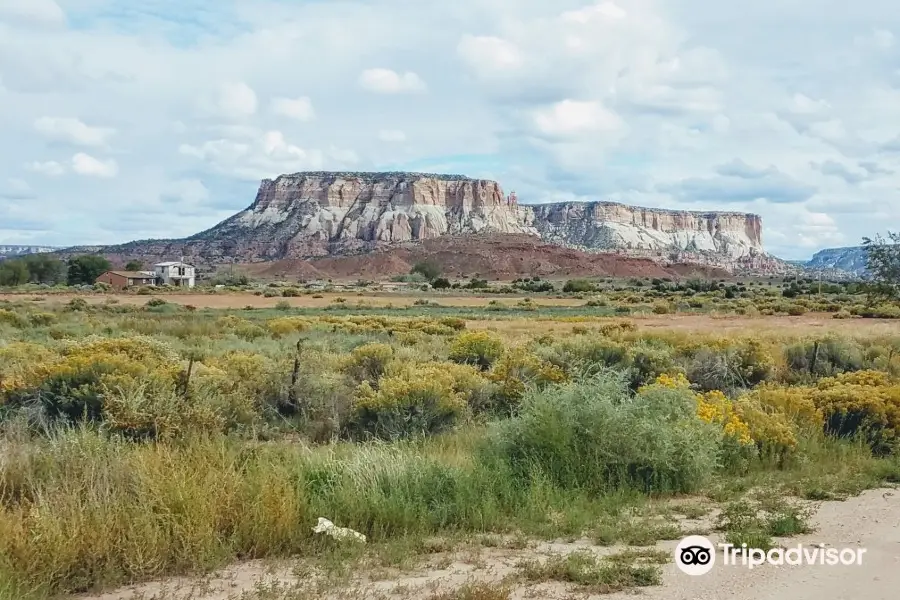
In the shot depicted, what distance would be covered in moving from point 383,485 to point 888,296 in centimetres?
1897

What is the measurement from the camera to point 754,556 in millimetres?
6883

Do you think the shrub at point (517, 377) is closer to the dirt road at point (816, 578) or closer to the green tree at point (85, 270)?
the dirt road at point (816, 578)

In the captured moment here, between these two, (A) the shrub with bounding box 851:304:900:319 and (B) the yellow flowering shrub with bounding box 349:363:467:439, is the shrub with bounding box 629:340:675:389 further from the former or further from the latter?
(A) the shrub with bounding box 851:304:900:319

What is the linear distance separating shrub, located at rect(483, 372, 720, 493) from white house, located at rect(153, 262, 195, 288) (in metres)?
102

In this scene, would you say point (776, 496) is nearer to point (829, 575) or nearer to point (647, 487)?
point (647, 487)

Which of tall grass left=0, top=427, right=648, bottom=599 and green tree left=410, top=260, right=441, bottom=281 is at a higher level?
green tree left=410, top=260, right=441, bottom=281

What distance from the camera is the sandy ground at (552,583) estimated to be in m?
5.95

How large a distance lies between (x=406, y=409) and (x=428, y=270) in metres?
120

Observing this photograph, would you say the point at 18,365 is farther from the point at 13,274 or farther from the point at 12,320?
the point at 13,274

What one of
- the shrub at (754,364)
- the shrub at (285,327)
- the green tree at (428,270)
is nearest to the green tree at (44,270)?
the green tree at (428,270)

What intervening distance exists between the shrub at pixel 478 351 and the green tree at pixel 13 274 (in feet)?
343

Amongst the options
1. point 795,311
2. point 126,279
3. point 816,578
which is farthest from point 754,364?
point 126,279

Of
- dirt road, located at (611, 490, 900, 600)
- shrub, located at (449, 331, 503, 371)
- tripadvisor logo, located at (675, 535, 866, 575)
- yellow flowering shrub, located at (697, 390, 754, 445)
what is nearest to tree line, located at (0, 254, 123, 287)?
shrub, located at (449, 331, 503, 371)

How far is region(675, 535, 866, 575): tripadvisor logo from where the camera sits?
6727 mm
